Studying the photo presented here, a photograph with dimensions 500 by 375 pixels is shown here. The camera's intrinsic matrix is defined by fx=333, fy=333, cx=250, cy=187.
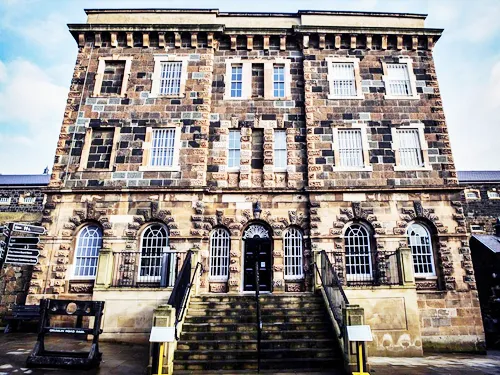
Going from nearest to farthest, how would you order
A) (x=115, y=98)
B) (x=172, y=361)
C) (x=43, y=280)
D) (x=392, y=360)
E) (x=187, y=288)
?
(x=172, y=361) < (x=392, y=360) < (x=187, y=288) < (x=43, y=280) < (x=115, y=98)

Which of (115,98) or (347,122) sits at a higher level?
(115,98)

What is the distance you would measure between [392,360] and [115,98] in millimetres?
15189

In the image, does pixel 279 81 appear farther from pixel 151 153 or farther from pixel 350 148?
pixel 151 153

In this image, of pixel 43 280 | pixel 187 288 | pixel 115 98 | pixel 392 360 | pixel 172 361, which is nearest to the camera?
pixel 172 361

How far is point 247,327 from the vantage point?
31.9 feet

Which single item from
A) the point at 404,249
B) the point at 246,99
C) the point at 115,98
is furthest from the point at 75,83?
the point at 404,249

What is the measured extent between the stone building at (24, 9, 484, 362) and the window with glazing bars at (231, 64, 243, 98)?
0.18 feet

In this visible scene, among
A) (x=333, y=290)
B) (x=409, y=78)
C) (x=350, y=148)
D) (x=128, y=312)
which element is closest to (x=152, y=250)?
(x=128, y=312)

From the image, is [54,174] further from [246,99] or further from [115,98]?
[246,99]

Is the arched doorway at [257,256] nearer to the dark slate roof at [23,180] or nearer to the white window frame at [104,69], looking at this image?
the white window frame at [104,69]

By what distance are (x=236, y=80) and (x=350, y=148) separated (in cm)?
637

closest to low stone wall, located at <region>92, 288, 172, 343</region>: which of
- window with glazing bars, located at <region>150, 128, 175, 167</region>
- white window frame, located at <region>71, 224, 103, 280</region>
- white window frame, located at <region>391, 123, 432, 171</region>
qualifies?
white window frame, located at <region>71, 224, 103, 280</region>

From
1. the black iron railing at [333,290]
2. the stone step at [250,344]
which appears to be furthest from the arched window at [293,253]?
the stone step at [250,344]

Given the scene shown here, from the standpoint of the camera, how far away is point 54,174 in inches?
572
